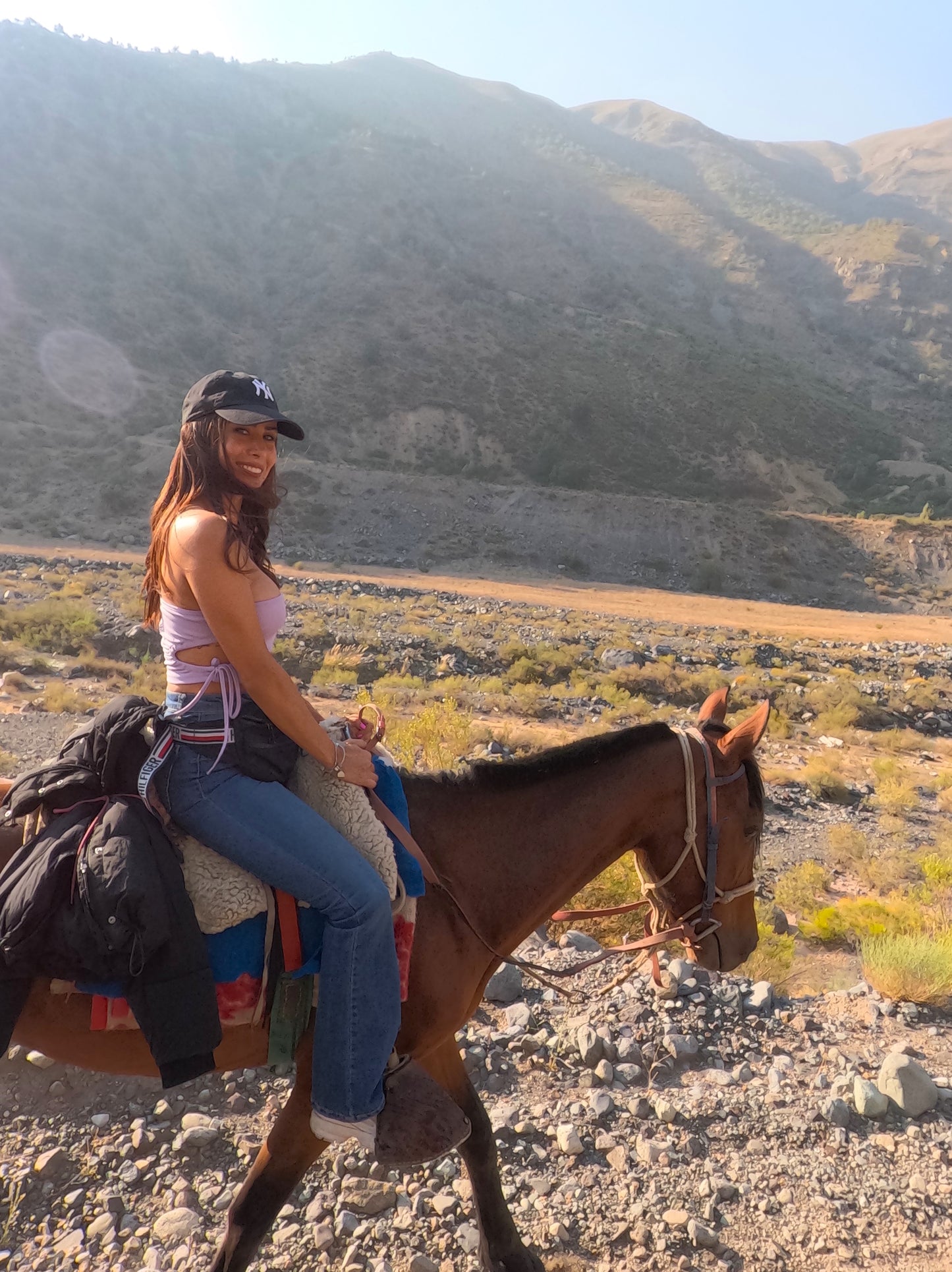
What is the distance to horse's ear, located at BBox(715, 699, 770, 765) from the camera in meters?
2.98

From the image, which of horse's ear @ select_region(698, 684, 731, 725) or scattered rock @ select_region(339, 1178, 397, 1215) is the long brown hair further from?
scattered rock @ select_region(339, 1178, 397, 1215)

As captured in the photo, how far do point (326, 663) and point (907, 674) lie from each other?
A: 13961mm

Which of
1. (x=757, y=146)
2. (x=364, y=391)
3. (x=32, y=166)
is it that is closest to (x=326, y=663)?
(x=364, y=391)

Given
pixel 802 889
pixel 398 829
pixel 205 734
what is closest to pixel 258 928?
pixel 398 829

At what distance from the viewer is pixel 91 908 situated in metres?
2.17

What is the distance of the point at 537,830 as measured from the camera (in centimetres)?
299

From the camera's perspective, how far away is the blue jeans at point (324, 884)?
90.3 inches

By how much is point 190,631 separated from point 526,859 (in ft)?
5.08

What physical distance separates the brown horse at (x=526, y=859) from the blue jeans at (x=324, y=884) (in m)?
0.25

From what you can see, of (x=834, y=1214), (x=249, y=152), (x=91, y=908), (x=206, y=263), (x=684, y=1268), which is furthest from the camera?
(x=249, y=152)

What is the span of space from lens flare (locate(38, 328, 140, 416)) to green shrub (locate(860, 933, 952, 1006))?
194ft

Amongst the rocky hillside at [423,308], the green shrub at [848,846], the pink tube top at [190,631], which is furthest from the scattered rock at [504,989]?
the rocky hillside at [423,308]

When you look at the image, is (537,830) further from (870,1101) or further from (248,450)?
(870,1101)

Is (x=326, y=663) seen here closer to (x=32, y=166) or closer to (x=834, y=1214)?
(x=834, y=1214)
